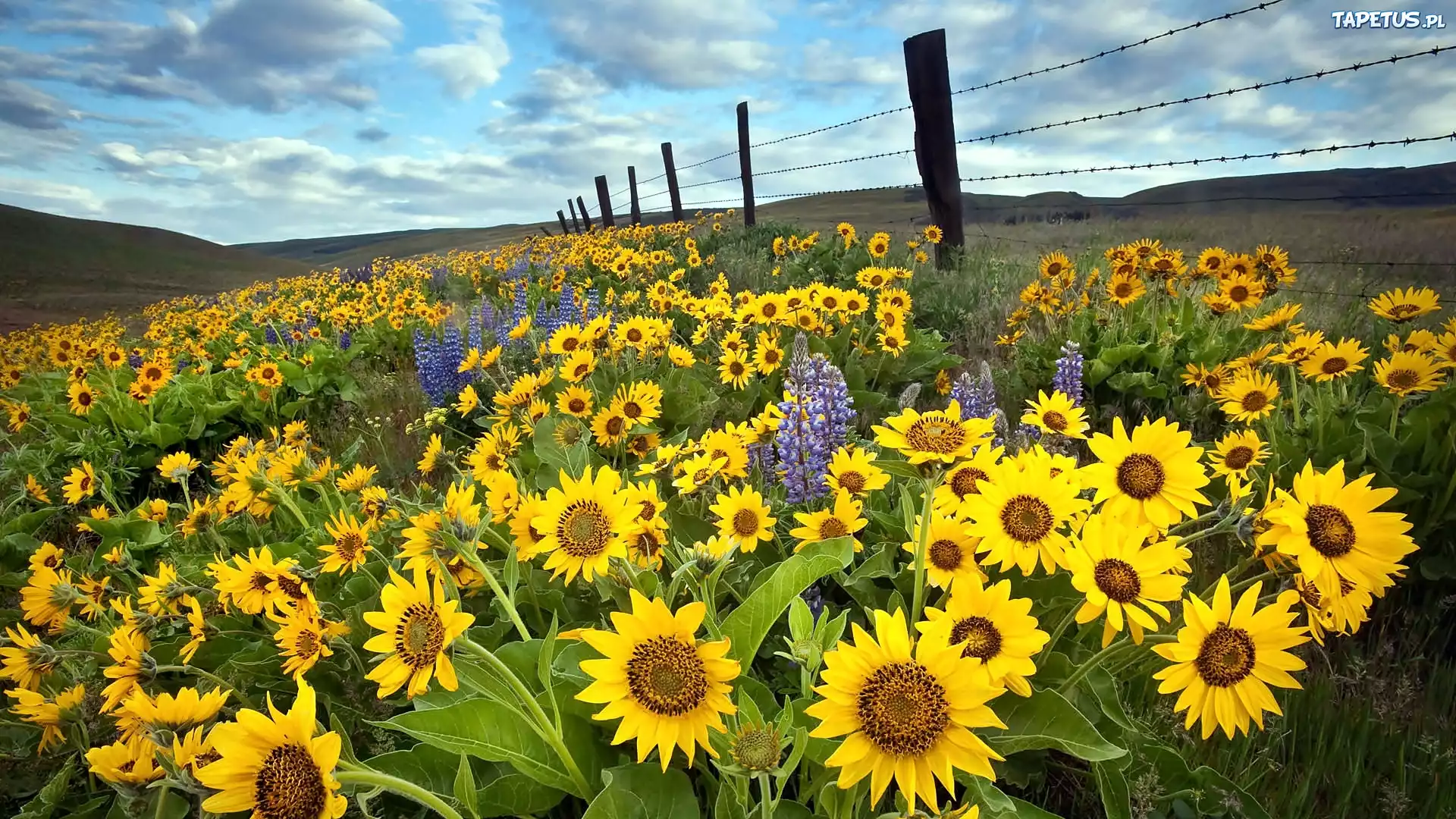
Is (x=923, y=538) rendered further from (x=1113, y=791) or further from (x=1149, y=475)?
(x=1113, y=791)

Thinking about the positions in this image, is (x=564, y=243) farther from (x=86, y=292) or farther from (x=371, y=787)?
(x=86, y=292)

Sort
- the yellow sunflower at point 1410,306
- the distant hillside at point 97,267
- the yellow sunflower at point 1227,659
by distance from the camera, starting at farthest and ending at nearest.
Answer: the distant hillside at point 97,267 < the yellow sunflower at point 1410,306 < the yellow sunflower at point 1227,659

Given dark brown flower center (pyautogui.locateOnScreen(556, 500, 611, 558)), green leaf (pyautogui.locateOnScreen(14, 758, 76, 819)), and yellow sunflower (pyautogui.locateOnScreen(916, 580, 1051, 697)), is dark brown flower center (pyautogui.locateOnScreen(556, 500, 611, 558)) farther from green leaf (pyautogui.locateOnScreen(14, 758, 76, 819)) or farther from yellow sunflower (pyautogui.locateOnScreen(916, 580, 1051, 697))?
green leaf (pyautogui.locateOnScreen(14, 758, 76, 819))

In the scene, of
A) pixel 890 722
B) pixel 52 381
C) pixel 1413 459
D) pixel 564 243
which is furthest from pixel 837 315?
pixel 564 243

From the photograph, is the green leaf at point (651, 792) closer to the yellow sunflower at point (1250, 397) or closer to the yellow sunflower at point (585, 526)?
the yellow sunflower at point (585, 526)

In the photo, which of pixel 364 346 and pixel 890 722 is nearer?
pixel 890 722

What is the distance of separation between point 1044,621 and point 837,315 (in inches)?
108

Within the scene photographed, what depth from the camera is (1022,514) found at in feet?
3.91

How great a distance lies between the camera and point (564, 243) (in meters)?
12.5

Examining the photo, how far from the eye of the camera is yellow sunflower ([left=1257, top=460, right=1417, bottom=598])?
1131 mm

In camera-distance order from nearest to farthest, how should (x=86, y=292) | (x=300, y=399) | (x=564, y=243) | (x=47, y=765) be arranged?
(x=47, y=765)
(x=300, y=399)
(x=564, y=243)
(x=86, y=292)

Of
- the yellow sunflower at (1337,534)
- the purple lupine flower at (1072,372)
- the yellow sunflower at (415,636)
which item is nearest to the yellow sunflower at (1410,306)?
the purple lupine flower at (1072,372)

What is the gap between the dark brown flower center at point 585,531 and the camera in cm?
123

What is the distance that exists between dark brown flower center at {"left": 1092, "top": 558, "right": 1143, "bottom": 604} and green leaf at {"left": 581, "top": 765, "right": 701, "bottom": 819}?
0.71m
